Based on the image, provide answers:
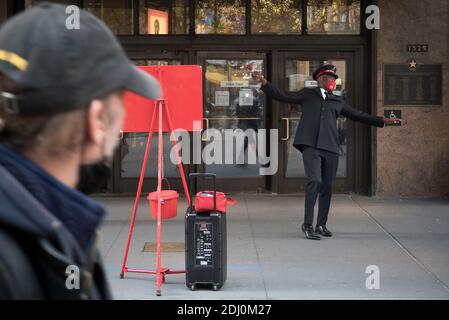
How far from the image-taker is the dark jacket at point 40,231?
1.26 meters

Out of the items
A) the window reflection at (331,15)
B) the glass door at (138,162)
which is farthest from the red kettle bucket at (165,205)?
the window reflection at (331,15)

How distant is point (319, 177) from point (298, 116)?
10.4 ft

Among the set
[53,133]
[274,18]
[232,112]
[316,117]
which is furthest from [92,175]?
[274,18]

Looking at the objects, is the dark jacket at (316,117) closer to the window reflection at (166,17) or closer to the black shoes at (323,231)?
the black shoes at (323,231)

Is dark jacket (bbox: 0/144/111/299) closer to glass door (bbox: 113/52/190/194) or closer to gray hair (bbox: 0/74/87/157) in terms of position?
gray hair (bbox: 0/74/87/157)

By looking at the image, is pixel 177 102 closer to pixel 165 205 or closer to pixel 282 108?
pixel 165 205

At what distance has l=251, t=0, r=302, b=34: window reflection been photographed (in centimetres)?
1133

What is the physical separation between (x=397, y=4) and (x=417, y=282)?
5800 mm

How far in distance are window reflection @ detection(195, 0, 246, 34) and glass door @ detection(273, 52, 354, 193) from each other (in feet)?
3.00

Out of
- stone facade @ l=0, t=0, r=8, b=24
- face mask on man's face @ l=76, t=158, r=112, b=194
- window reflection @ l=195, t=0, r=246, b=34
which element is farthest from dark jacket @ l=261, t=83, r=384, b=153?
face mask on man's face @ l=76, t=158, r=112, b=194

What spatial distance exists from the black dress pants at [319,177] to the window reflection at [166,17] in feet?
12.7

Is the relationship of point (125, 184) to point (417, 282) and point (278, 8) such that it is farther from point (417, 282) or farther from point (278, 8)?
point (417, 282)

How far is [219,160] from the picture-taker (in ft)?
37.2

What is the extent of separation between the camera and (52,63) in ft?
4.46
